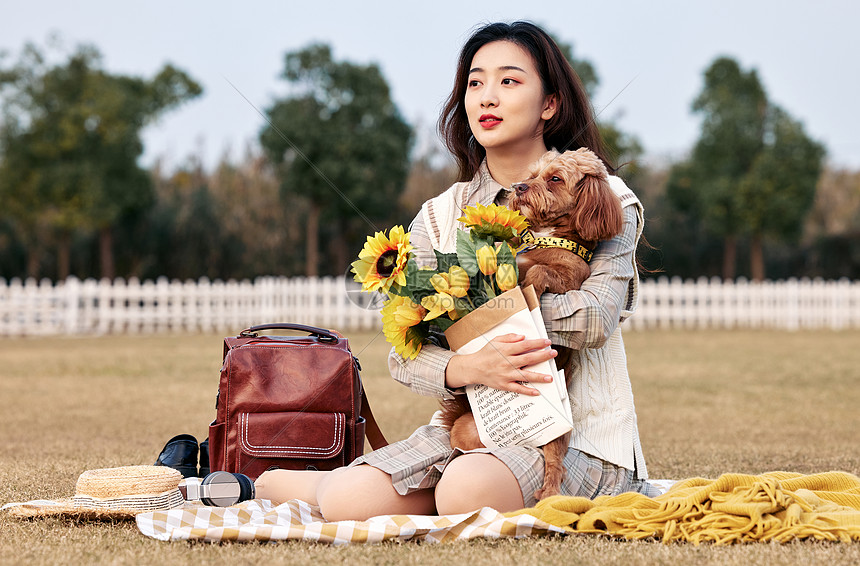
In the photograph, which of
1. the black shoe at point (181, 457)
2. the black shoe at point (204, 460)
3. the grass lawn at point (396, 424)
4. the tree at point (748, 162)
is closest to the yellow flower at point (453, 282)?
the grass lawn at point (396, 424)

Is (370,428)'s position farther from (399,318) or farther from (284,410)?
(399,318)

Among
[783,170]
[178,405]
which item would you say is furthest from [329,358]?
[783,170]

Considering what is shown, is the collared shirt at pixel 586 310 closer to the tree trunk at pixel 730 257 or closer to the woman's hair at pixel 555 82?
the woman's hair at pixel 555 82

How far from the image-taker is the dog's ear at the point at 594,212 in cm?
293

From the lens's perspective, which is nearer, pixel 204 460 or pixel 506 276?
pixel 506 276

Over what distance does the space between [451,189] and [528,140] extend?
0.34 metres

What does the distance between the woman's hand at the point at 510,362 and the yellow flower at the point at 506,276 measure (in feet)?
0.52

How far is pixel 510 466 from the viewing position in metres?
2.81

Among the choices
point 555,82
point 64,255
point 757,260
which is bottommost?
point 555,82

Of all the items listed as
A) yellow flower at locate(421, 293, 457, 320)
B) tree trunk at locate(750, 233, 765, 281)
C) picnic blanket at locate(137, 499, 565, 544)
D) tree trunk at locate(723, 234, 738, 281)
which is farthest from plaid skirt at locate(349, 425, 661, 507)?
tree trunk at locate(723, 234, 738, 281)

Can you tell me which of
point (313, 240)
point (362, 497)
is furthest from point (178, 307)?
point (362, 497)

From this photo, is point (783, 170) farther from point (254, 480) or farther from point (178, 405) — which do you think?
point (254, 480)

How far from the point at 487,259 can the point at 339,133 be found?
1831 centimetres

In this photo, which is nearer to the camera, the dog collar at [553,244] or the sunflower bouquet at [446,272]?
the sunflower bouquet at [446,272]
